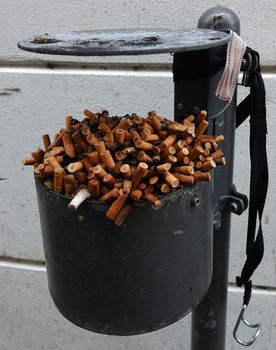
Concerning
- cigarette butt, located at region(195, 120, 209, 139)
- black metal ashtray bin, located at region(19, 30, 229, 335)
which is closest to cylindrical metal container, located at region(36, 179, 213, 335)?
black metal ashtray bin, located at region(19, 30, 229, 335)

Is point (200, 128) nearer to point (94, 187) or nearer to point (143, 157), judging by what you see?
point (143, 157)

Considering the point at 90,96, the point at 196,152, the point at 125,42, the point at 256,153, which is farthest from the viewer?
the point at 90,96

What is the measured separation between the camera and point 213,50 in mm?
1032

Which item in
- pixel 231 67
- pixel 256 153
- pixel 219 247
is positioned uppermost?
pixel 231 67

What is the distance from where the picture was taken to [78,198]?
0.87 m

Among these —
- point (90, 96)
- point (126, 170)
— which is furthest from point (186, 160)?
point (90, 96)

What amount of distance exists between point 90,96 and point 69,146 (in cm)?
86

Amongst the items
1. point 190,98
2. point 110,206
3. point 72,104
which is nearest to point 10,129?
point 72,104

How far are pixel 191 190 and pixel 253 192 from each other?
269mm

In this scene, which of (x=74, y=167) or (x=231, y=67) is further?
(x=231, y=67)

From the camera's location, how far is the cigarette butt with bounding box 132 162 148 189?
874 millimetres

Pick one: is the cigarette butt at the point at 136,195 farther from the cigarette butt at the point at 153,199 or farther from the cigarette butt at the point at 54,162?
the cigarette butt at the point at 54,162

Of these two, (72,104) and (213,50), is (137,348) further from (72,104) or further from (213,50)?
(213,50)

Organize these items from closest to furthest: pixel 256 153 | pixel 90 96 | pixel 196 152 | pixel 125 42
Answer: pixel 125 42
pixel 196 152
pixel 256 153
pixel 90 96
